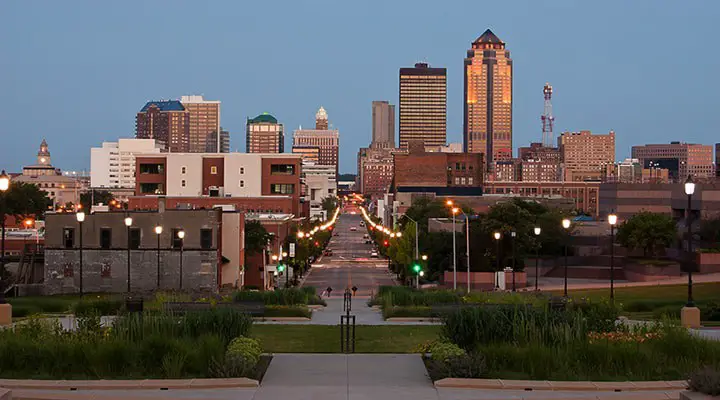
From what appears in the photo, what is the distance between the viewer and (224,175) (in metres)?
149

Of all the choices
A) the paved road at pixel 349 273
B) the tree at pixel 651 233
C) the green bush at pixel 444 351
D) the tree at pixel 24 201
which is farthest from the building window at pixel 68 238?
the tree at pixel 24 201

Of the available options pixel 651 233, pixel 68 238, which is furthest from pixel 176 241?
pixel 651 233

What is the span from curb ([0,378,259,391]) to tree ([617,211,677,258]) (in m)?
71.5

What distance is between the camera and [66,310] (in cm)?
4059

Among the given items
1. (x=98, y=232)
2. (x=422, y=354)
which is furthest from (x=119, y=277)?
(x=422, y=354)

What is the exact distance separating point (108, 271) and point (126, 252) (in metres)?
1.62

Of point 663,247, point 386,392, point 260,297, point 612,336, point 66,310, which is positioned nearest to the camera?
point 386,392

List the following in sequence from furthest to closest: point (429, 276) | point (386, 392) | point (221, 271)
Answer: point (429, 276), point (221, 271), point (386, 392)

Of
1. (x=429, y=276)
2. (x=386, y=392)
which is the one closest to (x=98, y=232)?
(x=429, y=276)

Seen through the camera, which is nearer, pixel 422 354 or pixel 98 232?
pixel 422 354

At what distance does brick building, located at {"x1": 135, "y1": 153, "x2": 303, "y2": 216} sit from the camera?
483 ft

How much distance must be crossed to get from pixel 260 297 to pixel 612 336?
2055 centimetres

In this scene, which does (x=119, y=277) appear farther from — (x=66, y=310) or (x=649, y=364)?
(x=649, y=364)

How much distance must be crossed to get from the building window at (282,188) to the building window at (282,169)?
1624 millimetres
